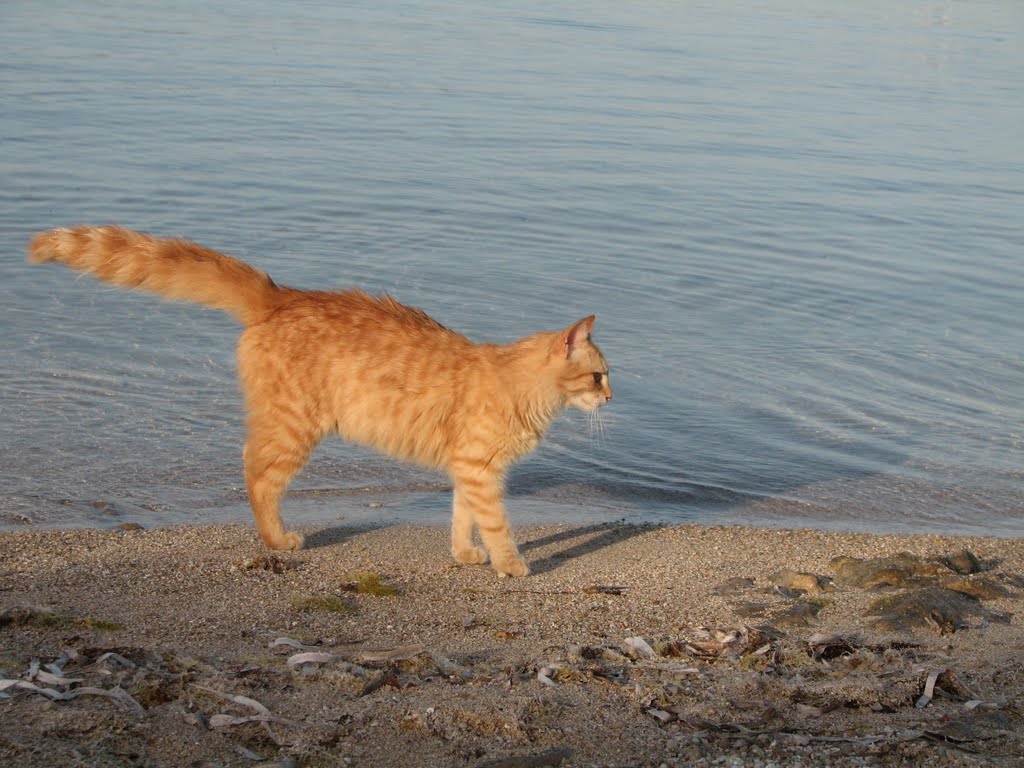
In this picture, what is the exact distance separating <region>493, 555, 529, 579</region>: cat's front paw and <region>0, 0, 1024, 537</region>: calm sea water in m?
1.17

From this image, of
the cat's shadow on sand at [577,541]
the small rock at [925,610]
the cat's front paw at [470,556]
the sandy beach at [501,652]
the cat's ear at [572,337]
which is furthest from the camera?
the cat's shadow on sand at [577,541]

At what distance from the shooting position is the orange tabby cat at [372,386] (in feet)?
19.3

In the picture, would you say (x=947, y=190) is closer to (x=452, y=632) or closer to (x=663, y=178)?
(x=663, y=178)

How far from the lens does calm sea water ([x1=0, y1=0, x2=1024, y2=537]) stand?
24.7 ft

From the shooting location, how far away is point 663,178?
15.1m

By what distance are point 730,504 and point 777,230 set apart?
6.48 metres

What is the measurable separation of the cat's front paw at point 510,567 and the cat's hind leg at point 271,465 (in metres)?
1.03

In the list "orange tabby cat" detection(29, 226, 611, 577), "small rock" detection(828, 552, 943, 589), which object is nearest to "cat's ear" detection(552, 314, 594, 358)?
"orange tabby cat" detection(29, 226, 611, 577)

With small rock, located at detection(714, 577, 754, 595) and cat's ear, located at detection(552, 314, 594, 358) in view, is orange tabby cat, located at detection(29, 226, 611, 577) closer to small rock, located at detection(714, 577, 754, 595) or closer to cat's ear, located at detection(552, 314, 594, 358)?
cat's ear, located at detection(552, 314, 594, 358)

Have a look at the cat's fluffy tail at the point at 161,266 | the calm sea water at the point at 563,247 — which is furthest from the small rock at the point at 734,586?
the cat's fluffy tail at the point at 161,266

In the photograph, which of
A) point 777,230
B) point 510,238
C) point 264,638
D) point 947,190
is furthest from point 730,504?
point 947,190

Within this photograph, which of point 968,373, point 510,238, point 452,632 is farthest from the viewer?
point 510,238

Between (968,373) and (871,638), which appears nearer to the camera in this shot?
(871,638)

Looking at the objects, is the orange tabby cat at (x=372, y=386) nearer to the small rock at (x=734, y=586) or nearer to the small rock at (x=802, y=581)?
the small rock at (x=734, y=586)
